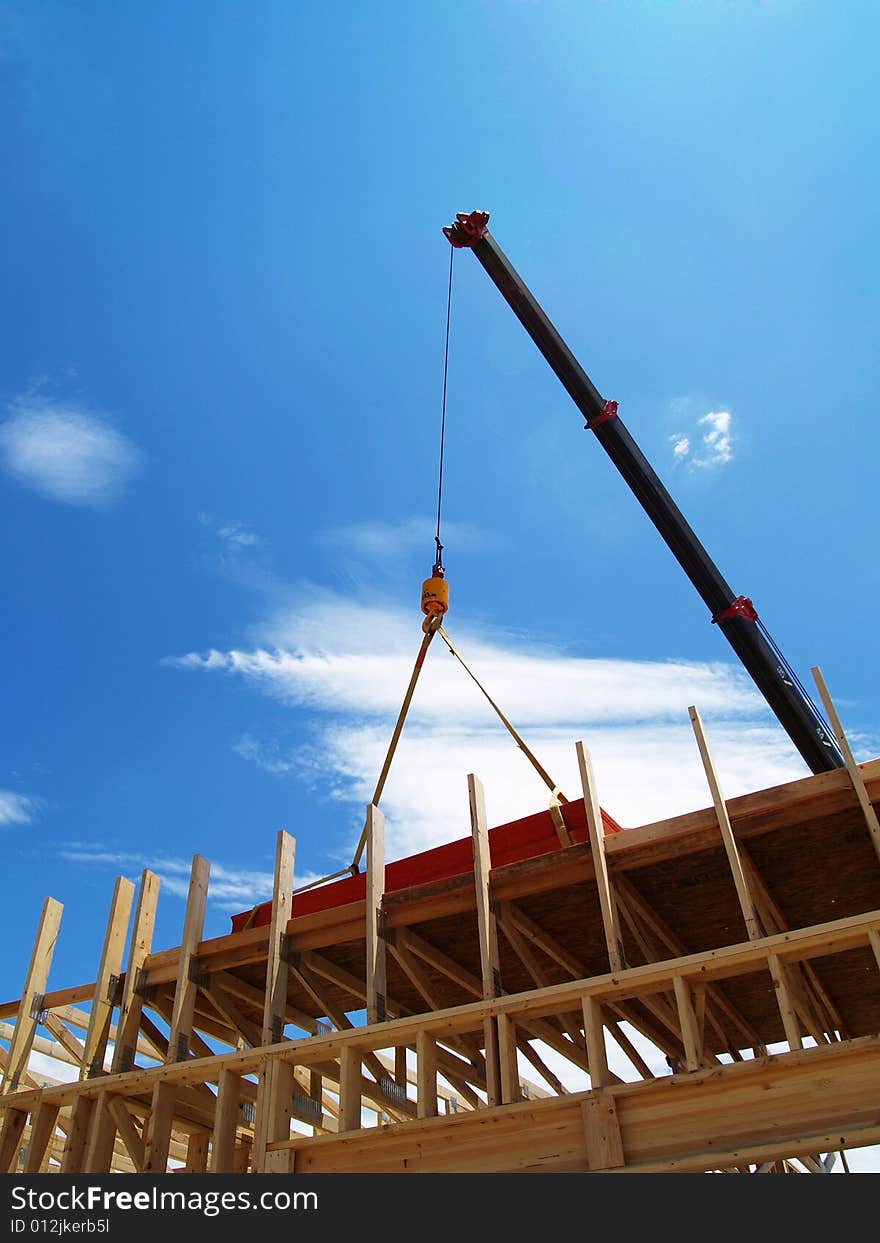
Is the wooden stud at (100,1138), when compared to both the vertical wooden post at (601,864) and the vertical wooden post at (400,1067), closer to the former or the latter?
the vertical wooden post at (400,1067)

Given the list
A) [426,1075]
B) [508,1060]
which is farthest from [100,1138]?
[508,1060]

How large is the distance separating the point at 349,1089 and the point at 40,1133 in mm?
4342

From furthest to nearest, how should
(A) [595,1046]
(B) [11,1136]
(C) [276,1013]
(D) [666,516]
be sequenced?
1. (D) [666,516]
2. (B) [11,1136]
3. (C) [276,1013]
4. (A) [595,1046]

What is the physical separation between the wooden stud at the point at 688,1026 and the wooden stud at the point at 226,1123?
4.90 meters

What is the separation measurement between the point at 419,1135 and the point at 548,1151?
134 cm

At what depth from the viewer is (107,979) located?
484 inches

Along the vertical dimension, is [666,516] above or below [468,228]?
below

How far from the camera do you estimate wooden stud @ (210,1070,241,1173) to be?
990cm

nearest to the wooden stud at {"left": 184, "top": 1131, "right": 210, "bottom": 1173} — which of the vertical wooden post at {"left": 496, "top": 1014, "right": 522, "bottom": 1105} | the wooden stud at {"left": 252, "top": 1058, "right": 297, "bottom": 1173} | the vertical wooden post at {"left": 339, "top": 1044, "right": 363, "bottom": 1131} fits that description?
the wooden stud at {"left": 252, "top": 1058, "right": 297, "bottom": 1173}

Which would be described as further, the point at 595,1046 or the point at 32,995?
the point at 32,995

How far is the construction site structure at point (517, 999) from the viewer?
8281 millimetres

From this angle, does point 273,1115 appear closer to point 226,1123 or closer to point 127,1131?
point 226,1123
